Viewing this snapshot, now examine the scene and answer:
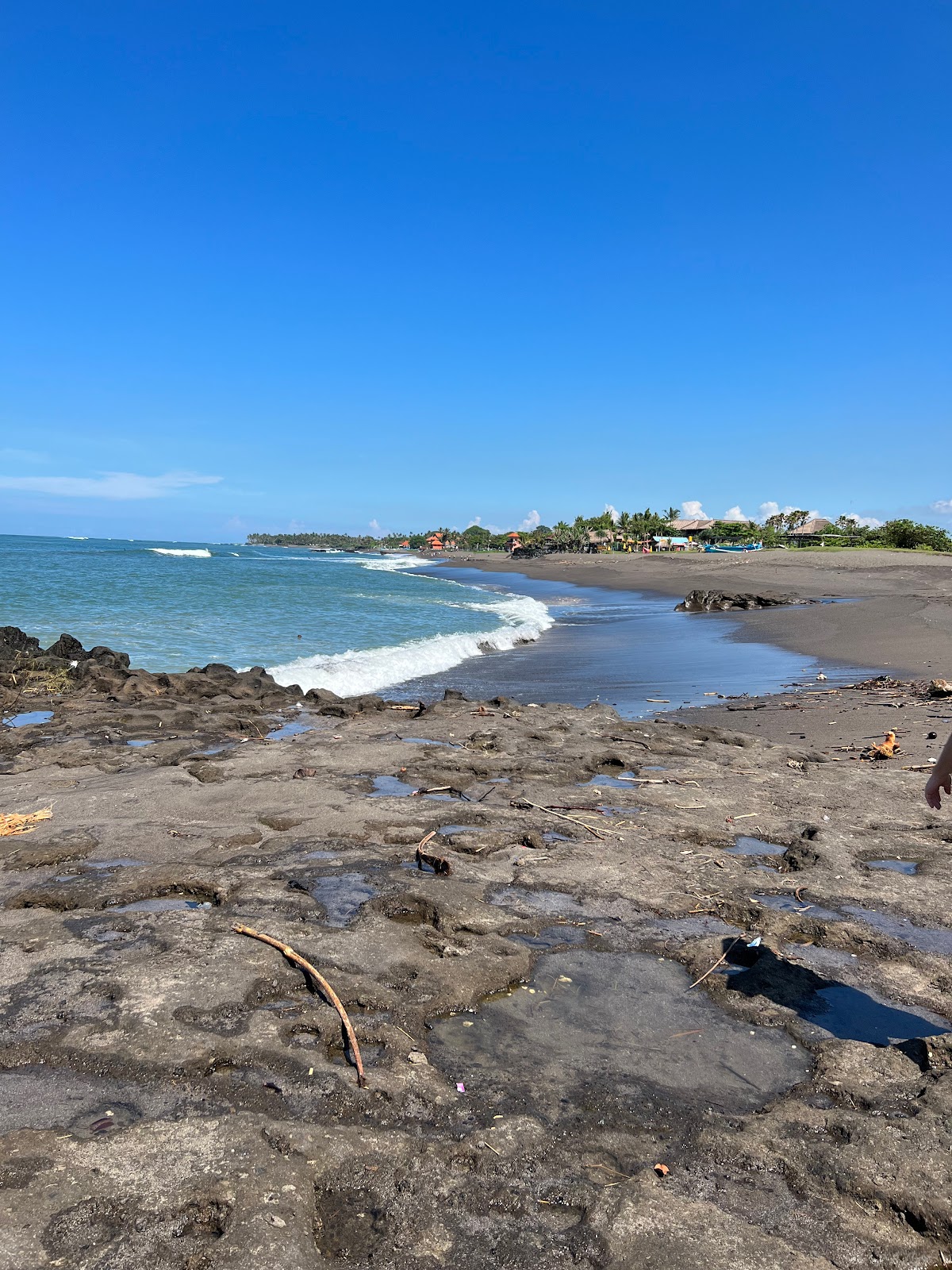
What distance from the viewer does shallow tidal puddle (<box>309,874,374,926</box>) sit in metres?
4.68

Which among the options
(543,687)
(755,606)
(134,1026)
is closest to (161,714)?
(543,687)

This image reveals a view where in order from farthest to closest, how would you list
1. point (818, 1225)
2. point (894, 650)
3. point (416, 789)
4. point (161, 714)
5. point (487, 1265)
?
point (894, 650) → point (161, 714) → point (416, 789) → point (818, 1225) → point (487, 1265)

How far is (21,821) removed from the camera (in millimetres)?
6203

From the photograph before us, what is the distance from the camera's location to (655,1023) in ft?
12.1

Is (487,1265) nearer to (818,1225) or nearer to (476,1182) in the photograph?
(476,1182)

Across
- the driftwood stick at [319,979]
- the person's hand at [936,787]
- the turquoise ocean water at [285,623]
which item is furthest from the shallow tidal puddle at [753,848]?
the turquoise ocean water at [285,623]

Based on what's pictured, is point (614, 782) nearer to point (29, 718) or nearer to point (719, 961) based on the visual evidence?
point (719, 961)

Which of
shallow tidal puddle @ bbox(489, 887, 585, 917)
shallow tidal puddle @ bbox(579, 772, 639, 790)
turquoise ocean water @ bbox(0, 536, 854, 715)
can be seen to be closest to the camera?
shallow tidal puddle @ bbox(489, 887, 585, 917)

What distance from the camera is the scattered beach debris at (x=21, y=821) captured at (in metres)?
6.01

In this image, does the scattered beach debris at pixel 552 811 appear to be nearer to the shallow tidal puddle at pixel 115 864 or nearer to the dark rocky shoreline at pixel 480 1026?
the dark rocky shoreline at pixel 480 1026

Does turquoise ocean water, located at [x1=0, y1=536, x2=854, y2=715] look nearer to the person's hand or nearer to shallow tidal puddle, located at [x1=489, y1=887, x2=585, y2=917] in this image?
shallow tidal puddle, located at [x1=489, y1=887, x2=585, y2=917]

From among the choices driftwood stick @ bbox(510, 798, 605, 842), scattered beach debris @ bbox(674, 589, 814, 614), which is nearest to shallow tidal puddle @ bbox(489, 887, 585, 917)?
driftwood stick @ bbox(510, 798, 605, 842)

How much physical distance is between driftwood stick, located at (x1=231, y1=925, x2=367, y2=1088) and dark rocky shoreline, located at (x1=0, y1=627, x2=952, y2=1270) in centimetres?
7

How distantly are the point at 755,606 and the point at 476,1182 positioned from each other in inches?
1231
